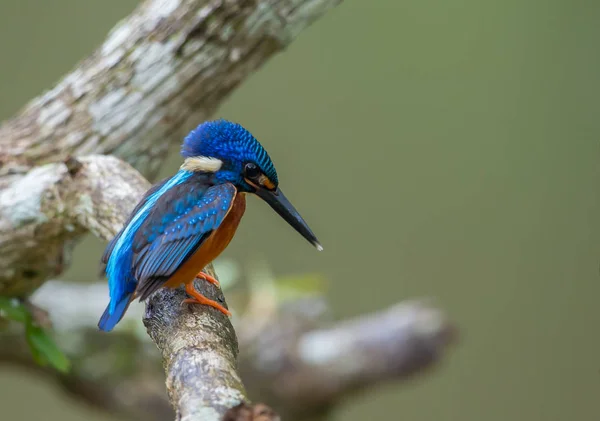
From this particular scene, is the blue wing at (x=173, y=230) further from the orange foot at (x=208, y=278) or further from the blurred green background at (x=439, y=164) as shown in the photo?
the blurred green background at (x=439, y=164)

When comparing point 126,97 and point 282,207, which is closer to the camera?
point 282,207

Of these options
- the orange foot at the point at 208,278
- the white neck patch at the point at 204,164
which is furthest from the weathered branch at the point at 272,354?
the white neck patch at the point at 204,164

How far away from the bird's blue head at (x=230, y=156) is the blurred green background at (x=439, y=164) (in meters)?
2.51

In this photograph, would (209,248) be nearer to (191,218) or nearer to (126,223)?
(191,218)

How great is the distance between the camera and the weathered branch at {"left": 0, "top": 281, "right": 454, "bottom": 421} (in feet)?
9.00

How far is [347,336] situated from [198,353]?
6.04 feet

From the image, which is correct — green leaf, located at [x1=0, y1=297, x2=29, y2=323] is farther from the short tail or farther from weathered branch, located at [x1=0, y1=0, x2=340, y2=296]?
the short tail

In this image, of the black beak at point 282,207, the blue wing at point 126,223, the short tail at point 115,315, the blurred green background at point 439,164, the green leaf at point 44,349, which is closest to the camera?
the short tail at point 115,315

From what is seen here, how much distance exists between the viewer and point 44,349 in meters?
1.91

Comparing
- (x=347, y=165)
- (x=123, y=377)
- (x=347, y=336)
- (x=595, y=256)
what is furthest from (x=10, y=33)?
(x=595, y=256)

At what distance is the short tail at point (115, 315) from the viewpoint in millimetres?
1388

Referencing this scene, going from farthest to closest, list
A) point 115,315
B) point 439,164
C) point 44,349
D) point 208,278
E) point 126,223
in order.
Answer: point 439,164 < point 44,349 < point 208,278 < point 126,223 < point 115,315

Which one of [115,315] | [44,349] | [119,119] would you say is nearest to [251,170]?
[115,315]

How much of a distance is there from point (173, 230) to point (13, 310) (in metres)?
0.72
